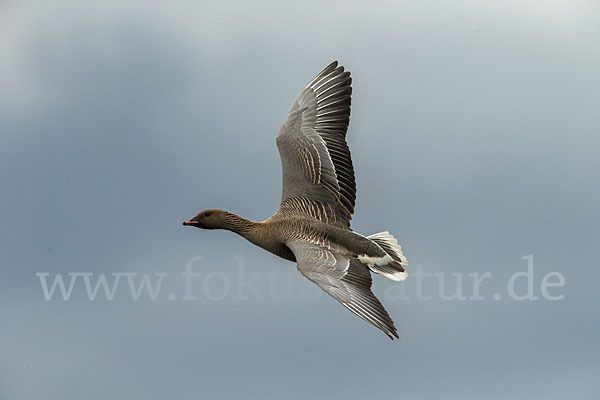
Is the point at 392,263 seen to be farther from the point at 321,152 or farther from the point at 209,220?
the point at 209,220

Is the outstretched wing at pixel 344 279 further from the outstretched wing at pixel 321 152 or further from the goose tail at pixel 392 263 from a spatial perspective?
the outstretched wing at pixel 321 152

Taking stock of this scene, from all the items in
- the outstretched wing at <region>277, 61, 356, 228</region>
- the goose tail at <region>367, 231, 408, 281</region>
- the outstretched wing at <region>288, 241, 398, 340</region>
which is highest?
the outstretched wing at <region>277, 61, 356, 228</region>

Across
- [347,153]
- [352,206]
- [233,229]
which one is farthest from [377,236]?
[233,229]

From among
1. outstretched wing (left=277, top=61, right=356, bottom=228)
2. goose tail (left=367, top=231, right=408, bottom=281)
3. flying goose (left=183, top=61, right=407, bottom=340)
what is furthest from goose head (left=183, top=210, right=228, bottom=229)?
goose tail (left=367, top=231, right=408, bottom=281)

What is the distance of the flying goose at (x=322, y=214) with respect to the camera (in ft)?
41.7

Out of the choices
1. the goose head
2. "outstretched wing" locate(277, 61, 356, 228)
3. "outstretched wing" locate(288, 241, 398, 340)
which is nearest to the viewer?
"outstretched wing" locate(288, 241, 398, 340)

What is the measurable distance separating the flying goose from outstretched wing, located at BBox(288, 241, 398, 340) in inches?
0.6

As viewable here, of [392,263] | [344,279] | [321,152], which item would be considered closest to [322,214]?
[321,152]

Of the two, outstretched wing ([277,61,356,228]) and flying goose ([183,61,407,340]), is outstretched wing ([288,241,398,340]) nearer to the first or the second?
flying goose ([183,61,407,340])

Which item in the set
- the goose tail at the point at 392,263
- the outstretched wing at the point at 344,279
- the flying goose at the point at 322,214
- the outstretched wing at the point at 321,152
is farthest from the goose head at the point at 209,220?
the goose tail at the point at 392,263

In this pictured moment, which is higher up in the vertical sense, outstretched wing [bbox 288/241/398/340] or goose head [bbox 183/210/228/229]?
goose head [bbox 183/210/228/229]

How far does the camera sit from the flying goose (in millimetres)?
12695

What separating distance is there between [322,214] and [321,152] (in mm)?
1386

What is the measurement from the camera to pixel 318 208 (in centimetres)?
1511
